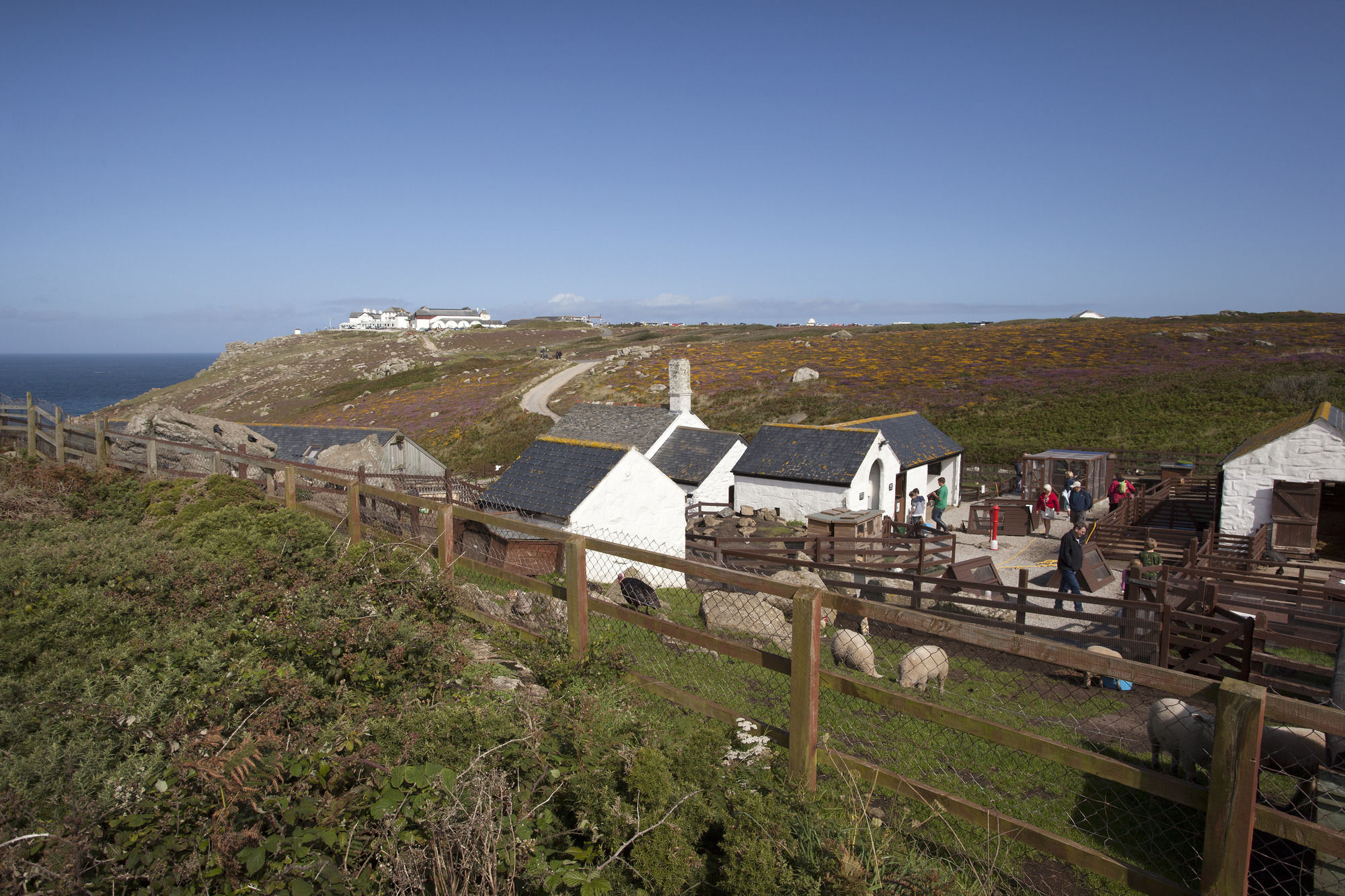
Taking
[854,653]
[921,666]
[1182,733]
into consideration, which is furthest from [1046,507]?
[1182,733]

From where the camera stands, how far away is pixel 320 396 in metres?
69.9

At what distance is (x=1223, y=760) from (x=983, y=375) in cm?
5491

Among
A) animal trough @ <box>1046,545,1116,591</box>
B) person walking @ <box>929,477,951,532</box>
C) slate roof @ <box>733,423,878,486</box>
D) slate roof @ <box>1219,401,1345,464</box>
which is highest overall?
slate roof @ <box>1219,401,1345,464</box>

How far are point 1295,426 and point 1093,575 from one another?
30.4 feet

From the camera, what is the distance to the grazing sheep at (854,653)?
31.1 ft

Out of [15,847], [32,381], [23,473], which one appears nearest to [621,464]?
[23,473]

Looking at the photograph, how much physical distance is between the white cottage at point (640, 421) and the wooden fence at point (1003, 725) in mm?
24655

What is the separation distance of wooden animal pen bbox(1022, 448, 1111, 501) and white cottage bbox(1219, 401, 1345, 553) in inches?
311

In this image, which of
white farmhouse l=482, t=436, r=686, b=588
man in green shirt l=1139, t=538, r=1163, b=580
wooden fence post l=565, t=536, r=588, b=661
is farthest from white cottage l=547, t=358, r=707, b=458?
wooden fence post l=565, t=536, r=588, b=661

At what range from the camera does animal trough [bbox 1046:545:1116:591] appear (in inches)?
679

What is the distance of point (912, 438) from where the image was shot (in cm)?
3241

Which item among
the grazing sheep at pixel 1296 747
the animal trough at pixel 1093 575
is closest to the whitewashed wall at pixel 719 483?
the animal trough at pixel 1093 575

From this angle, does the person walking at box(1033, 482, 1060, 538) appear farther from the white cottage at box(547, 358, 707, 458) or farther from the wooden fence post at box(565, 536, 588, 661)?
the wooden fence post at box(565, 536, 588, 661)

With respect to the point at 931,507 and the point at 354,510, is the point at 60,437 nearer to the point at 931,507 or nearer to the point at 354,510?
the point at 354,510
